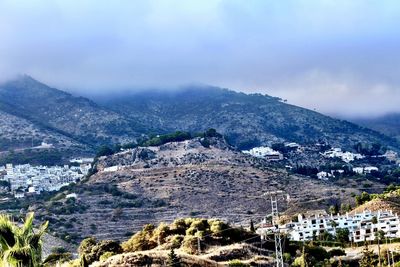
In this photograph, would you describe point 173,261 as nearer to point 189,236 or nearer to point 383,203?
point 189,236

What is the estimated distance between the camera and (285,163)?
525 ft

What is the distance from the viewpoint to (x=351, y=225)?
8131 cm

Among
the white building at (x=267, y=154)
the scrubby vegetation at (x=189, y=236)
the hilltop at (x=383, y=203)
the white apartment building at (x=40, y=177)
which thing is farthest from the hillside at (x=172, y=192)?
the scrubby vegetation at (x=189, y=236)

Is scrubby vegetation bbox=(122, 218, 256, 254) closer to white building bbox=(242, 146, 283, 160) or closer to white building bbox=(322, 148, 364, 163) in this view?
white building bbox=(242, 146, 283, 160)

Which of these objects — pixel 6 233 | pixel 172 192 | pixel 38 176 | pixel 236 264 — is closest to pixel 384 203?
pixel 172 192

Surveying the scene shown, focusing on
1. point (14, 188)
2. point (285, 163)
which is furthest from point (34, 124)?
point (285, 163)

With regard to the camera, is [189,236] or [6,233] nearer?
[6,233]

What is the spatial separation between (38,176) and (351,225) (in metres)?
80.1

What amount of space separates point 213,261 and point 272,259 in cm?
459

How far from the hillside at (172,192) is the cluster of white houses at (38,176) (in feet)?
38.5

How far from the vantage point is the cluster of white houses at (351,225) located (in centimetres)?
7688

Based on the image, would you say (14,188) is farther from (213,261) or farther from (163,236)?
(213,261)

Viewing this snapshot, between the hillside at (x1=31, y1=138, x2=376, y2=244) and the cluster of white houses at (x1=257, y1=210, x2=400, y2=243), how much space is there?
40.7 feet

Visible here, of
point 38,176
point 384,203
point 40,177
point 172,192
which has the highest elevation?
point 38,176
